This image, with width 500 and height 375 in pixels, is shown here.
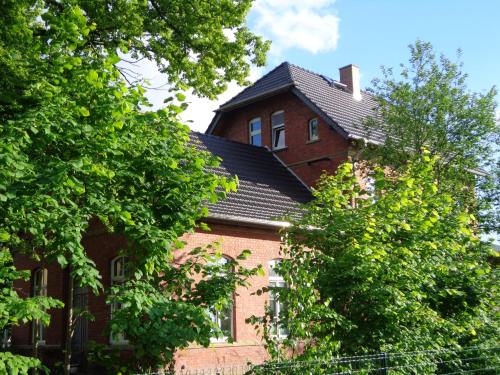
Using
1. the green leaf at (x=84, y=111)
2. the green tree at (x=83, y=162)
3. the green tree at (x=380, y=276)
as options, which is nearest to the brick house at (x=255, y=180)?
the green tree at (x=380, y=276)

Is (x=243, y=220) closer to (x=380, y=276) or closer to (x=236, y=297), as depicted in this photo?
(x=236, y=297)

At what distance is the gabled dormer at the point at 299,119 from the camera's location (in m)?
22.3

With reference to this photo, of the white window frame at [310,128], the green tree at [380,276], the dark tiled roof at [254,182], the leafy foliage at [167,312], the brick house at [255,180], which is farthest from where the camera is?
the white window frame at [310,128]

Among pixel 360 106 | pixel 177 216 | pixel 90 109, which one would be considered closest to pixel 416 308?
pixel 177 216

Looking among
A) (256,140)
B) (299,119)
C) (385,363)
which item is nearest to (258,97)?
(256,140)

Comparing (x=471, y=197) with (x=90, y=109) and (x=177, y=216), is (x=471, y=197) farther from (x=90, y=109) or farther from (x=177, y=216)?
(x=90, y=109)

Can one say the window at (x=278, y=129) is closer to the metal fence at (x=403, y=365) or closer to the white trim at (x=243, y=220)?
the white trim at (x=243, y=220)

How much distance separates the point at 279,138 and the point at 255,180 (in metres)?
4.41

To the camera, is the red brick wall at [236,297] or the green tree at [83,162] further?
the red brick wall at [236,297]

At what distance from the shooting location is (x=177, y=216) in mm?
7938

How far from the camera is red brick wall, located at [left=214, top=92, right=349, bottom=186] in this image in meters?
22.2

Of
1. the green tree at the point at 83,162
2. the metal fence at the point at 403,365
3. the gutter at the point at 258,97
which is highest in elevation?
the gutter at the point at 258,97

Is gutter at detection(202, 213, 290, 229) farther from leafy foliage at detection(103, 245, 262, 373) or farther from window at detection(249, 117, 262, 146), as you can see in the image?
window at detection(249, 117, 262, 146)

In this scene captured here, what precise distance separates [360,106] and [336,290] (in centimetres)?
1833
